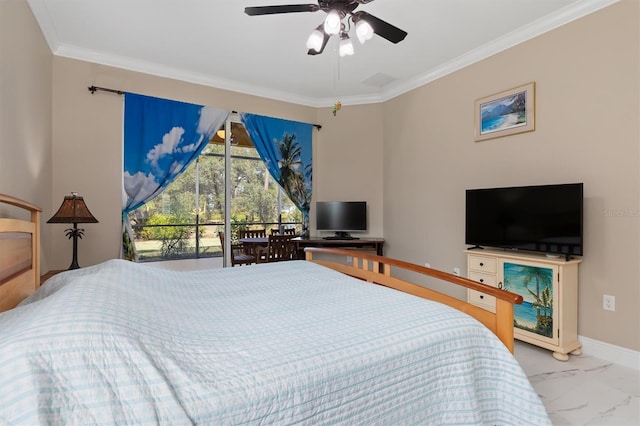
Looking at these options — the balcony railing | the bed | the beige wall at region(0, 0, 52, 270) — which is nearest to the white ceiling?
the beige wall at region(0, 0, 52, 270)

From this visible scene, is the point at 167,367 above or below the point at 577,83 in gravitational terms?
below

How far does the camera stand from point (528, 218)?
273 centimetres

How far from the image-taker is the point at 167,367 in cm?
86

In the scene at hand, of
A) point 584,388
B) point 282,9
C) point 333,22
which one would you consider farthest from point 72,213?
point 584,388

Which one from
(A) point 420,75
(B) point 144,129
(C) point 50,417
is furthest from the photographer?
(A) point 420,75

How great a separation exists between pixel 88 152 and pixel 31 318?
3.13m

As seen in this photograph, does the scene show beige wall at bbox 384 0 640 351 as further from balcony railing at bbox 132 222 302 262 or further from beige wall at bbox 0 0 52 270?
beige wall at bbox 0 0 52 270

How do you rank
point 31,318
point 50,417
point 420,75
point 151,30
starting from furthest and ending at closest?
point 420,75, point 151,30, point 31,318, point 50,417

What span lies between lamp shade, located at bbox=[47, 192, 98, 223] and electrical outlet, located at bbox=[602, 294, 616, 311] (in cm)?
415

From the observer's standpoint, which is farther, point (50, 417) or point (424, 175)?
point (424, 175)

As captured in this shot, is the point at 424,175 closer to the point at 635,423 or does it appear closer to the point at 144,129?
the point at 635,423

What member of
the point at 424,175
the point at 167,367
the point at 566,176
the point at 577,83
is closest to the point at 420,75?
the point at 424,175

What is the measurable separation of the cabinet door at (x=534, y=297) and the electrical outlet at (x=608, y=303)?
37 centimetres

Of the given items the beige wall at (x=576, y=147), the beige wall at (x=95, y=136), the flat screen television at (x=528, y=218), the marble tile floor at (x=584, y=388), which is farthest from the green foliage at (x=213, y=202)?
the marble tile floor at (x=584, y=388)
